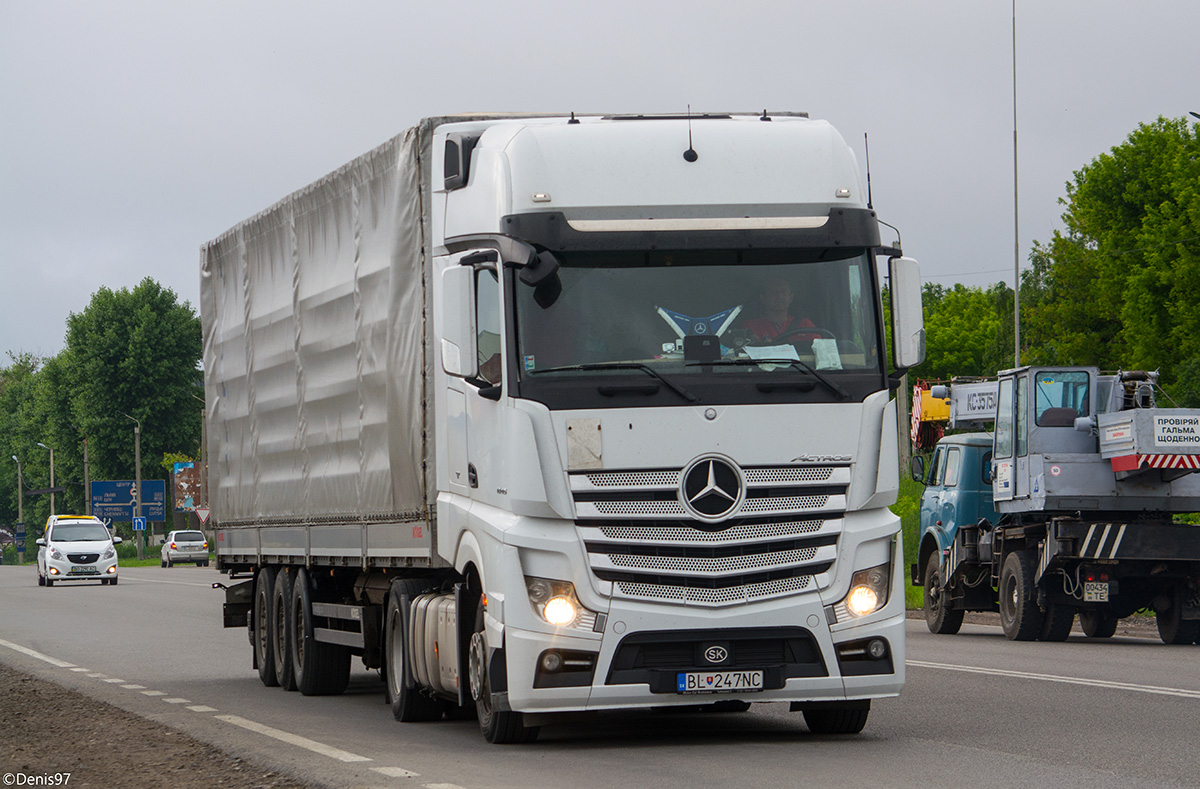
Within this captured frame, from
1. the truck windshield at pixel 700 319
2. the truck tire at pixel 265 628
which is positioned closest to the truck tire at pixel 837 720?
the truck windshield at pixel 700 319

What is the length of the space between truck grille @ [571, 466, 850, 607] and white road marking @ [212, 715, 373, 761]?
6.33 feet

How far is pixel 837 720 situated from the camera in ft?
36.6

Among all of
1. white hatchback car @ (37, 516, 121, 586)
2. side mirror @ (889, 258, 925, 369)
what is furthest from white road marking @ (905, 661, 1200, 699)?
white hatchback car @ (37, 516, 121, 586)

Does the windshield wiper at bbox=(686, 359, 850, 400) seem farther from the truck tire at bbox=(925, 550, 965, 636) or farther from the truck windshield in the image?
the truck tire at bbox=(925, 550, 965, 636)

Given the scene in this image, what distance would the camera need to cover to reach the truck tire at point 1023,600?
71.8 feet

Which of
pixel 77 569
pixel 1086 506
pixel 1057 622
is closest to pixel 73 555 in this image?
pixel 77 569

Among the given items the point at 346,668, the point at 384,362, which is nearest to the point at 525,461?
the point at 384,362

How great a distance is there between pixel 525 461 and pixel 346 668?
20.0 feet

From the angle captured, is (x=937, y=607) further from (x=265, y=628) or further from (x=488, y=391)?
(x=488, y=391)

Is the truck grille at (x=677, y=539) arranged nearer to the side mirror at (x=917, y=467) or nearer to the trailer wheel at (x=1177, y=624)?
the trailer wheel at (x=1177, y=624)

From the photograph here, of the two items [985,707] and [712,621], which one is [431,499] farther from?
[985,707]

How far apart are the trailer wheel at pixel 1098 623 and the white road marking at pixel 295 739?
1281 cm

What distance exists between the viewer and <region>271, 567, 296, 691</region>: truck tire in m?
15.9

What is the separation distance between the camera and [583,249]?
10328 millimetres
